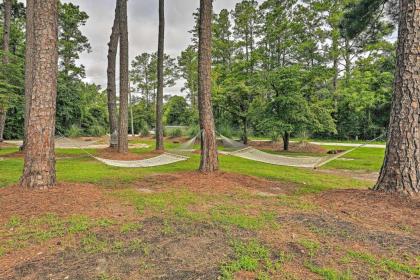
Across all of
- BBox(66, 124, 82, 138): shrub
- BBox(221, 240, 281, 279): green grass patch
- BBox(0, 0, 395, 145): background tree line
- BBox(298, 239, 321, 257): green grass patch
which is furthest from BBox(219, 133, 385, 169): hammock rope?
BBox(66, 124, 82, 138): shrub

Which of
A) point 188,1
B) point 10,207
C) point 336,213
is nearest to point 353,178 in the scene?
point 336,213

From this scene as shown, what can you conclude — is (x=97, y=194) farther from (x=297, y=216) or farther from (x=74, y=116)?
(x=74, y=116)

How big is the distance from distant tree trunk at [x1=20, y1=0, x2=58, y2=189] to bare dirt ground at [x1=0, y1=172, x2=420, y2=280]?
0.23 meters

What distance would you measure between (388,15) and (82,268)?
21.2ft

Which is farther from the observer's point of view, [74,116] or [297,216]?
[74,116]

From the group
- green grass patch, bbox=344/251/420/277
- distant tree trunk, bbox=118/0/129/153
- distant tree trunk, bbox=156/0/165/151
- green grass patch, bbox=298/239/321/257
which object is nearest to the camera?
green grass patch, bbox=344/251/420/277

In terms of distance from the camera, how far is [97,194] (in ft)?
12.0

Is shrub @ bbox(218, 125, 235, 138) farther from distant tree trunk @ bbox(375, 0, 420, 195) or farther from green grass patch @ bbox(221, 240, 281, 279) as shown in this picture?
green grass patch @ bbox(221, 240, 281, 279)

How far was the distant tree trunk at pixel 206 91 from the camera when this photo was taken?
4836 mm

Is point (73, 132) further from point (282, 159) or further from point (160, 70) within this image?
point (282, 159)

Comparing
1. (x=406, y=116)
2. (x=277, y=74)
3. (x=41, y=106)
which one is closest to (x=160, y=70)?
(x=277, y=74)

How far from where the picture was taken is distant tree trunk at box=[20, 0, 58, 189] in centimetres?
332

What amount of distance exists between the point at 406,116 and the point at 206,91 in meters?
2.91

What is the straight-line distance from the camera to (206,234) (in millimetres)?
2469
